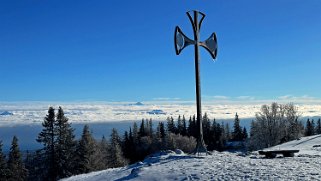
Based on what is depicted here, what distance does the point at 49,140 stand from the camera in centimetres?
4878

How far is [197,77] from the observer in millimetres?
21469

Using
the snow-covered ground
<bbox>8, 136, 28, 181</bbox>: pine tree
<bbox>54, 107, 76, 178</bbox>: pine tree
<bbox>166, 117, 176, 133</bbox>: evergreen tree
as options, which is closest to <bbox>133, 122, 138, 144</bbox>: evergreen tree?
<bbox>166, 117, 176, 133</bbox>: evergreen tree

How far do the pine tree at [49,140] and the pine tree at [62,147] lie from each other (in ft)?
1.43

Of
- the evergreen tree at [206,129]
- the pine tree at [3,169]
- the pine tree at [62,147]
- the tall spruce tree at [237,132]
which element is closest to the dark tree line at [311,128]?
the tall spruce tree at [237,132]

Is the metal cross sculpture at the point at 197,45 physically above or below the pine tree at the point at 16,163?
above

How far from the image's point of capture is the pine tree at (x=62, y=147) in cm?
4869

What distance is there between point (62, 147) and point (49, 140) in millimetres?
1855

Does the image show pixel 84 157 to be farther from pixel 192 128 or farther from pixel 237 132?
pixel 237 132

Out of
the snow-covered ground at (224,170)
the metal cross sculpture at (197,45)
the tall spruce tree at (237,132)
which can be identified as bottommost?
the tall spruce tree at (237,132)

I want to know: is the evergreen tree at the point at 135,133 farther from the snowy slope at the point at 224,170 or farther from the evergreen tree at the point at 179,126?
the snowy slope at the point at 224,170

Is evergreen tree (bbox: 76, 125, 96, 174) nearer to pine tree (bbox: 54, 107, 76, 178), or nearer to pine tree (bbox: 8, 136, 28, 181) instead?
pine tree (bbox: 54, 107, 76, 178)

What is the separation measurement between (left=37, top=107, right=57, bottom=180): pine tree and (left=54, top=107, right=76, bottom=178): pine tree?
436 mm

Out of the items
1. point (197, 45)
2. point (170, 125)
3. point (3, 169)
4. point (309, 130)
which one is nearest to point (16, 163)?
point (3, 169)

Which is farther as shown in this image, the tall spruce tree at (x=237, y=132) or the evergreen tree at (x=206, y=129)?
the tall spruce tree at (x=237, y=132)
